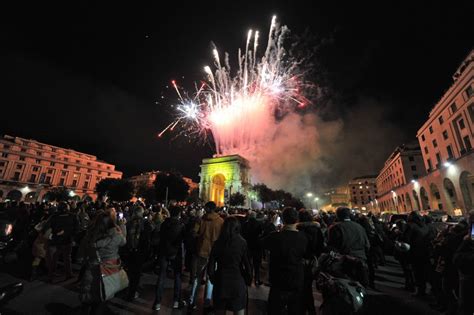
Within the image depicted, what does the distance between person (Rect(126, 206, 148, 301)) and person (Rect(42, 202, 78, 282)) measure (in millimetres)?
2195

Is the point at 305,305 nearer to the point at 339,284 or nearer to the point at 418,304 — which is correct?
the point at 339,284

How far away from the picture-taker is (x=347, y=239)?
13.5 feet

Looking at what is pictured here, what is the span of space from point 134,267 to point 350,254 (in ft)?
17.9

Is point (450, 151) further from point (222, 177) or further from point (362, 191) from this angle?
point (362, 191)

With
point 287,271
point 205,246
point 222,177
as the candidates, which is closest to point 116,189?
point 222,177

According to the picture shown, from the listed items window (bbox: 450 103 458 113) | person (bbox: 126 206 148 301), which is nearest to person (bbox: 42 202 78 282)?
person (bbox: 126 206 148 301)

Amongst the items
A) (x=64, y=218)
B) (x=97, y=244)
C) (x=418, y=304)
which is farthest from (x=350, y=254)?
(x=64, y=218)

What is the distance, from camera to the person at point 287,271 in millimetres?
3232

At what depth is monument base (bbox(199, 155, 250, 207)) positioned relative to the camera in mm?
68500

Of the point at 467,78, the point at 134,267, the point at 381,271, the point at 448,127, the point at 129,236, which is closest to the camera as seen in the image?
the point at 134,267

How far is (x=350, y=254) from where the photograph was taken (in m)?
4.08

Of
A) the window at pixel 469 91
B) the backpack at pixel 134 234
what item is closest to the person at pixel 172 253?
the backpack at pixel 134 234

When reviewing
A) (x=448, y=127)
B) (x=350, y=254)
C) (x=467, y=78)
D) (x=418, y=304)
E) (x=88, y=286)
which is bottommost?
(x=418, y=304)

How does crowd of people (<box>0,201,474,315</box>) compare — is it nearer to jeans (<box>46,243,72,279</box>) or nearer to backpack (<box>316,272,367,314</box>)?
jeans (<box>46,243,72,279</box>)
